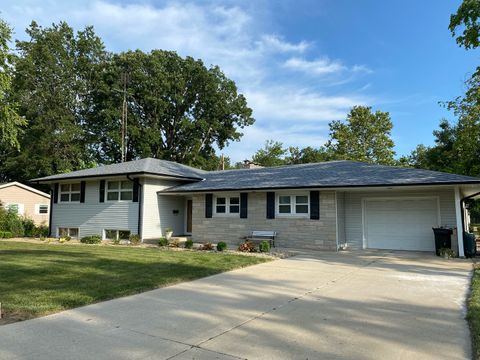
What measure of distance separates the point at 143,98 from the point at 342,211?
28.0 metres

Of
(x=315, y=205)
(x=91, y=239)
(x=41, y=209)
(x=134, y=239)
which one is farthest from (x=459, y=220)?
(x=41, y=209)

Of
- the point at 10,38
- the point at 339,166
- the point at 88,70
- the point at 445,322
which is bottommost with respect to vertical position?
the point at 445,322

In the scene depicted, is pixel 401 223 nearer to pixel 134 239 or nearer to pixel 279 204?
pixel 279 204

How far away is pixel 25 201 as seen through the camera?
95.1 feet

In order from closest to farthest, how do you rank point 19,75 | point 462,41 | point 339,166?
point 462,41
point 339,166
point 19,75

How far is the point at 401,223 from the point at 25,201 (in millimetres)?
27257

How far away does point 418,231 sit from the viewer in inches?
578

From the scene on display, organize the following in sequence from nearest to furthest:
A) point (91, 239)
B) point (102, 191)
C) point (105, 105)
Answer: point (91, 239) < point (102, 191) < point (105, 105)

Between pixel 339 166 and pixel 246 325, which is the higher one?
pixel 339 166

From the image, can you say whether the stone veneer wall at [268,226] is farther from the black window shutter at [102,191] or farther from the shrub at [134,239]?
the black window shutter at [102,191]

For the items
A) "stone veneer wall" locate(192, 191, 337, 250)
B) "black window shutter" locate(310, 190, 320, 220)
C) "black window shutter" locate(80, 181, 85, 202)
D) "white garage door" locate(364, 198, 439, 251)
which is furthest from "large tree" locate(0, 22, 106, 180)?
"white garage door" locate(364, 198, 439, 251)

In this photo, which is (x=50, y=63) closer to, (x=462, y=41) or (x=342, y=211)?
(x=342, y=211)

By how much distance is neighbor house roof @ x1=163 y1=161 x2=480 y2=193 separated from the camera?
1345 cm

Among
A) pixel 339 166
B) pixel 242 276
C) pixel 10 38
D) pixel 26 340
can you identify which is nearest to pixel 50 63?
pixel 10 38
